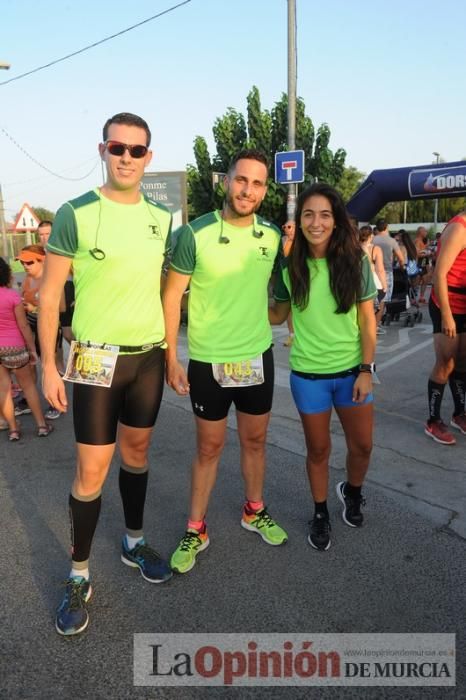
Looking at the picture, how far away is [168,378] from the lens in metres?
2.58

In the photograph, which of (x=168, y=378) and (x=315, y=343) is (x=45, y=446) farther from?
(x=315, y=343)

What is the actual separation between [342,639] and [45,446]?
10.3ft

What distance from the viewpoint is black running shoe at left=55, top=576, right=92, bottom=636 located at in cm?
220

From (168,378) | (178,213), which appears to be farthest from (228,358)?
(178,213)

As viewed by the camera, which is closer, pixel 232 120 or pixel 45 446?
pixel 45 446

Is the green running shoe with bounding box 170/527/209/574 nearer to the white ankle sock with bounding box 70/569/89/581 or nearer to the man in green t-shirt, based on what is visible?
the man in green t-shirt

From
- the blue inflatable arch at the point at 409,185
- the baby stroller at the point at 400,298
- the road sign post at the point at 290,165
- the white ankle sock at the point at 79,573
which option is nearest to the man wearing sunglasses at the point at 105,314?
the white ankle sock at the point at 79,573

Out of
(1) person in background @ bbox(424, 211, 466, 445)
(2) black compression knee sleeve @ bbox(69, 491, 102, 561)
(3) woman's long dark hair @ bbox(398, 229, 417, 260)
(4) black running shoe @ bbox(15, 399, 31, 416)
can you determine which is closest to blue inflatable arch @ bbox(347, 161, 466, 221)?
(3) woman's long dark hair @ bbox(398, 229, 417, 260)

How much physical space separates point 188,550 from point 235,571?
10.7 inches

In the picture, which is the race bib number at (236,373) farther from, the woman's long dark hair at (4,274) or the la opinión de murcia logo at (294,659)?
the woman's long dark hair at (4,274)

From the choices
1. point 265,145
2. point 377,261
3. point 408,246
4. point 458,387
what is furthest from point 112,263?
point 265,145

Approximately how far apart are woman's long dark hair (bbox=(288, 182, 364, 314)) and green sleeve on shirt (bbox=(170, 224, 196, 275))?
53 centimetres

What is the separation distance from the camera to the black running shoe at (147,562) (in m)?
2.56

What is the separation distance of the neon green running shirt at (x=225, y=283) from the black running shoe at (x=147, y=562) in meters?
1.04
